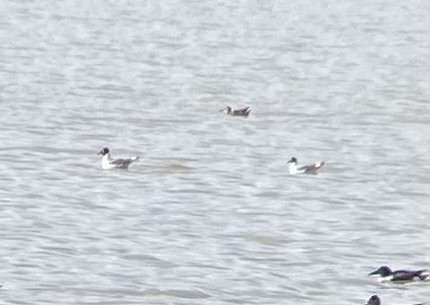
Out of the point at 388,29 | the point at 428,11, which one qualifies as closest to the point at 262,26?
the point at 388,29

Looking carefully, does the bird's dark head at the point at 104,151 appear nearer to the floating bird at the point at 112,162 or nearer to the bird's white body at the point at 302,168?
the floating bird at the point at 112,162

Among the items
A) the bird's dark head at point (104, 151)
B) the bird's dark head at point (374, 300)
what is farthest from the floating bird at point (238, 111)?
the bird's dark head at point (374, 300)

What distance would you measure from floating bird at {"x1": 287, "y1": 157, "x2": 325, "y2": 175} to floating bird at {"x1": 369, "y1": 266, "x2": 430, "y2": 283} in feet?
23.2

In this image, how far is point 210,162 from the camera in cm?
3141

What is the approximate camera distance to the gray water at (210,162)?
2319 centimetres

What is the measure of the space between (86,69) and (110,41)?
7.12 m

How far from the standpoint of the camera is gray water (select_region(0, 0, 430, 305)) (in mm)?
23188

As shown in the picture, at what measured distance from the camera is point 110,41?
51531 mm

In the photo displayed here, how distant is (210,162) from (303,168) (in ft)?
6.29

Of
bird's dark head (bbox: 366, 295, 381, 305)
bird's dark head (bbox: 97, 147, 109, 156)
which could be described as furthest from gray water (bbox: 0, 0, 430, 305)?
bird's dark head (bbox: 366, 295, 381, 305)

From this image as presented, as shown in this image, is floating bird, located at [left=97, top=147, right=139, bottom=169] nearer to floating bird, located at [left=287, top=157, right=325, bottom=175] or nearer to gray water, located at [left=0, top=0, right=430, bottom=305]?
gray water, located at [left=0, top=0, right=430, bottom=305]

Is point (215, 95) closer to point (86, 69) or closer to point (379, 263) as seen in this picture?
point (86, 69)

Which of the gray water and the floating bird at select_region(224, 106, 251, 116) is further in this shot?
the floating bird at select_region(224, 106, 251, 116)

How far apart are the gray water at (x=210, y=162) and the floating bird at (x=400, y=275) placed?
0.15 metres
